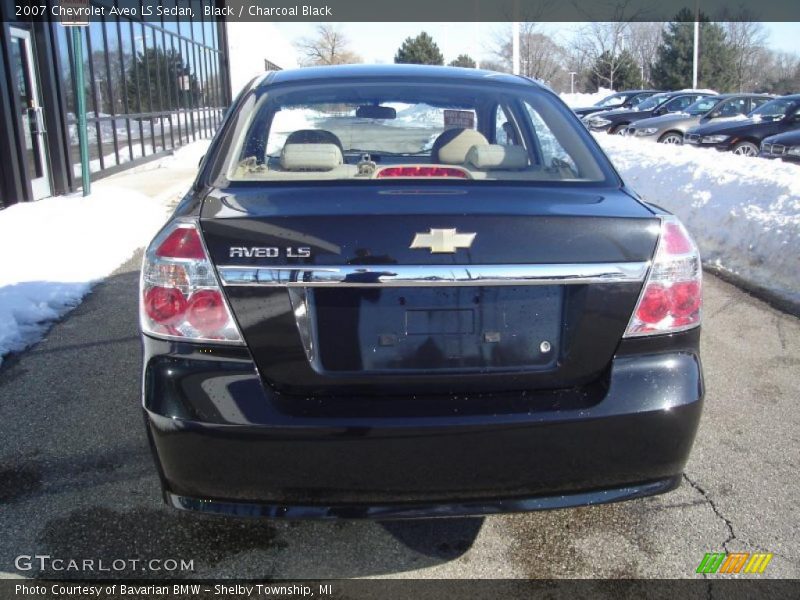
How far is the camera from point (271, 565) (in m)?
2.61

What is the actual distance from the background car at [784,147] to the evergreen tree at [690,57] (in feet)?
141

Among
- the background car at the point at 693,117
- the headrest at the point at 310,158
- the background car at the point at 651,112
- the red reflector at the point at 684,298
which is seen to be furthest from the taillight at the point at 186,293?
the background car at the point at 651,112

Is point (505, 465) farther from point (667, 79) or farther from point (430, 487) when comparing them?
point (667, 79)

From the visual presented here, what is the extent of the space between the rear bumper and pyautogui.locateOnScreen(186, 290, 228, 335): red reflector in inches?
2.8

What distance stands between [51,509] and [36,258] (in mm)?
4510

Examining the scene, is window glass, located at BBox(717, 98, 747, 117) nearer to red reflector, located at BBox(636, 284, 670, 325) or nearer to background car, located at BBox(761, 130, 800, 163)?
background car, located at BBox(761, 130, 800, 163)

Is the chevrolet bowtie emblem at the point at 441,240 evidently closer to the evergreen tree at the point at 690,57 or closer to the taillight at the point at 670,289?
the taillight at the point at 670,289

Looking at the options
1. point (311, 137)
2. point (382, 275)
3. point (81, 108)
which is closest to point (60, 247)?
point (81, 108)

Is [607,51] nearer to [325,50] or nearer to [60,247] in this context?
[325,50]

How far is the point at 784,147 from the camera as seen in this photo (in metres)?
12.7

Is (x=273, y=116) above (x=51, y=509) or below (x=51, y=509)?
above

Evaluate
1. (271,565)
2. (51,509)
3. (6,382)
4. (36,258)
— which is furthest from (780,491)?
(36,258)

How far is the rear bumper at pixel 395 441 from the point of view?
2135 millimetres
